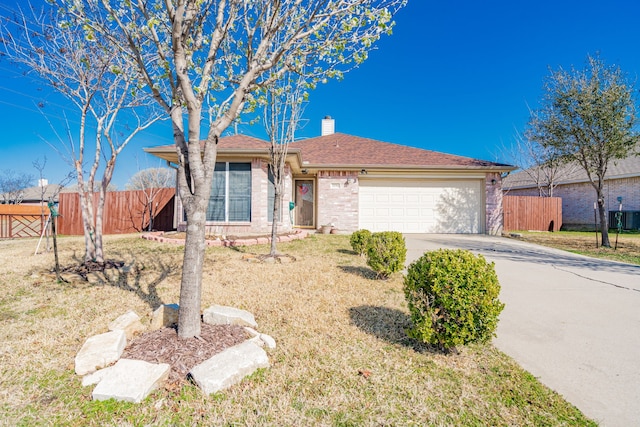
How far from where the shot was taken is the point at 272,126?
20.6ft

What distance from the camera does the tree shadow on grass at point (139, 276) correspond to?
4.04m

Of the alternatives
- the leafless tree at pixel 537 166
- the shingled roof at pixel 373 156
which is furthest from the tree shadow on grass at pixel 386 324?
the leafless tree at pixel 537 166

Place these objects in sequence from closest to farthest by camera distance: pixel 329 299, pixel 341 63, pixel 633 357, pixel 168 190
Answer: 1. pixel 633 357
2. pixel 341 63
3. pixel 329 299
4. pixel 168 190

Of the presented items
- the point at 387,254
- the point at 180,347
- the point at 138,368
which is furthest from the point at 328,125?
the point at 138,368

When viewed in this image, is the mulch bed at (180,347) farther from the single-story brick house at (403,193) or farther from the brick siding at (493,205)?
the brick siding at (493,205)

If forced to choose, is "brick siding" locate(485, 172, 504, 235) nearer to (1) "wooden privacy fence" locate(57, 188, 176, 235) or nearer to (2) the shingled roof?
(2) the shingled roof

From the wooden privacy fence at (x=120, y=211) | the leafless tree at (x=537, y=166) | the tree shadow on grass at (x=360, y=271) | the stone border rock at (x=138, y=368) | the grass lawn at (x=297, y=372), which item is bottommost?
the grass lawn at (x=297, y=372)

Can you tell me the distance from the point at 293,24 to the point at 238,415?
3.62 meters

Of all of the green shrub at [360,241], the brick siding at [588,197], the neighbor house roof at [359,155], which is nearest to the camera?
the green shrub at [360,241]

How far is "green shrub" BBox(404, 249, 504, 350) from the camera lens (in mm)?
2322

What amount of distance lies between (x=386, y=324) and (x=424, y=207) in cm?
994

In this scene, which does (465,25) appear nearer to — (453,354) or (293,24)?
(293,24)

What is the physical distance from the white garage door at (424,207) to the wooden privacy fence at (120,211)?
8.91 meters

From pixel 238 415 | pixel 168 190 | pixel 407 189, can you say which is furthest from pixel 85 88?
pixel 407 189
